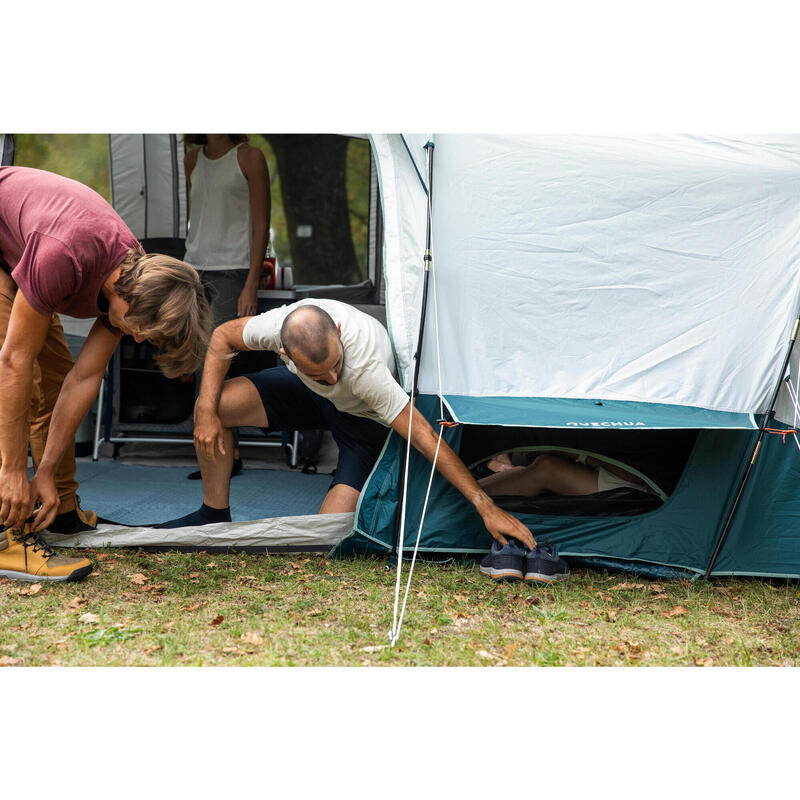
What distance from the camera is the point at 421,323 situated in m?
2.86

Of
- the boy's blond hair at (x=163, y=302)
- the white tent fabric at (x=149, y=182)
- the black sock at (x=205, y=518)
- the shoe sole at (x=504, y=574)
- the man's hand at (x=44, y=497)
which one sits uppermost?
the boy's blond hair at (x=163, y=302)

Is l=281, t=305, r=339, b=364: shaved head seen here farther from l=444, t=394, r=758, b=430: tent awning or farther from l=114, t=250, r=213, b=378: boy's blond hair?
l=444, t=394, r=758, b=430: tent awning

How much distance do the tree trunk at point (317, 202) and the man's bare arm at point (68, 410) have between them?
4.18 m

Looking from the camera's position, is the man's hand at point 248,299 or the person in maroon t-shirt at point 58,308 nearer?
the person in maroon t-shirt at point 58,308

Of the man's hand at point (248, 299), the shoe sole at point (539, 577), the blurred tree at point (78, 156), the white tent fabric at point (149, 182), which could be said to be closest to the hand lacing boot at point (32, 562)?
the shoe sole at point (539, 577)

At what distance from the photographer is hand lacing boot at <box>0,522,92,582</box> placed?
2676mm

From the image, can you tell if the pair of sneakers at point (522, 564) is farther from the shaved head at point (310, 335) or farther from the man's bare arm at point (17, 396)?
the man's bare arm at point (17, 396)

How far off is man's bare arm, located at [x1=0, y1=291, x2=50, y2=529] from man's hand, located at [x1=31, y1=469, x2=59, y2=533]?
0.18 meters

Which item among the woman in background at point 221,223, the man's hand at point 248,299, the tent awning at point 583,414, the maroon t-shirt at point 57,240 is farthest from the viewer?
the woman in background at point 221,223

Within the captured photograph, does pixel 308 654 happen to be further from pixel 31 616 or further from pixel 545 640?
pixel 31 616

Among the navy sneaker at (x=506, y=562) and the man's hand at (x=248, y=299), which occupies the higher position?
the man's hand at (x=248, y=299)

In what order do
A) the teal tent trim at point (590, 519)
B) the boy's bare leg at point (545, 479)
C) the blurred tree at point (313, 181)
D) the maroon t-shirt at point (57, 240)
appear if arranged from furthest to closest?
the blurred tree at point (313, 181) < the boy's bare leg at point (545, 479) < the teal tent trim at point (590, 519) < the maroon t-shirt at point (57, 240)

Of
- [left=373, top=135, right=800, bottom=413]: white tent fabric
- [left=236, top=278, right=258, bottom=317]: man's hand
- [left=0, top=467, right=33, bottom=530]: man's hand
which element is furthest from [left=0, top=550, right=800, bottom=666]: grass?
[left=236, top=278, right=258, bottom=317]: man's hand

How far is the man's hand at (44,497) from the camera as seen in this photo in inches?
105
